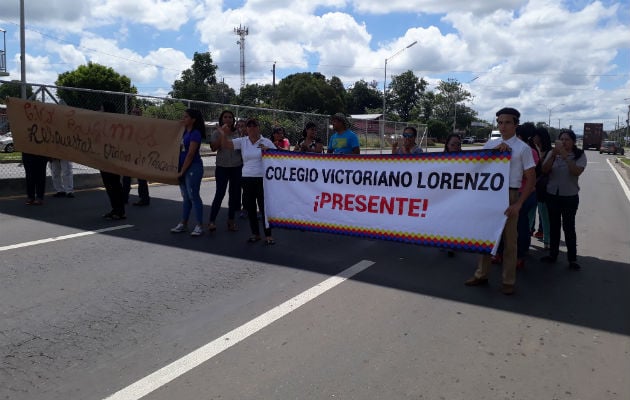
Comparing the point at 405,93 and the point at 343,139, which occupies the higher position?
the point at 405,93

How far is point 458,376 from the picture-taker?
3297 millimetres

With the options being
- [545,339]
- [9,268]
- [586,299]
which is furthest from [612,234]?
[9,268]

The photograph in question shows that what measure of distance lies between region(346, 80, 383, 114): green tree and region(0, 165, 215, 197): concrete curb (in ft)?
343

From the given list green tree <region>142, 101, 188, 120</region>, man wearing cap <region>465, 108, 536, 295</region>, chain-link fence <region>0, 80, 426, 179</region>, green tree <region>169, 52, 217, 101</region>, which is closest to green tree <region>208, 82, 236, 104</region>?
green tree <region>169, 52, 217, 101</region>

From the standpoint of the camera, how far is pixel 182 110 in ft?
49.2

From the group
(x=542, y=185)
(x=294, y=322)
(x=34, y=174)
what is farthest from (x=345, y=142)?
(x=34, y=174)

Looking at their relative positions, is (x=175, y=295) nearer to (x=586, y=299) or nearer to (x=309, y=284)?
(x=309, y=284)

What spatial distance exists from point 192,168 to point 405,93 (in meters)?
112

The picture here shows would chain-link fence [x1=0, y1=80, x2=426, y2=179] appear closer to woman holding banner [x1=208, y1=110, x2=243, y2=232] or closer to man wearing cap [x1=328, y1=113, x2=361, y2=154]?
woman holding banner [x1=208, y1=110, x2=243, y2=232]

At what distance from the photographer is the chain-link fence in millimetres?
11195

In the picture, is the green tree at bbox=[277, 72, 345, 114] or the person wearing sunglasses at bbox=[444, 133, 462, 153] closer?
the person wearing sunglasses at bbox=[444, 133, 462, 153]

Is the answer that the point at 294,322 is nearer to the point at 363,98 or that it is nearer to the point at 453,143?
the point at 453,143

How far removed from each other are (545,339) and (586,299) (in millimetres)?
1361

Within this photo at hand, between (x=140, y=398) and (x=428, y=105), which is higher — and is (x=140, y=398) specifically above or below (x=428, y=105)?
below
